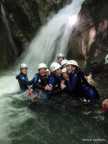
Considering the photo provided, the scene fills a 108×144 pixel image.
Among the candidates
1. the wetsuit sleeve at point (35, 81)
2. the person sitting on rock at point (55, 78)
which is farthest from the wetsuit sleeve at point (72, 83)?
the wetsuit sleeve at point (35, 81)

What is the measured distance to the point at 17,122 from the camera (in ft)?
32.3

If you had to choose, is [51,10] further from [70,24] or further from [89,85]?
[89,85]

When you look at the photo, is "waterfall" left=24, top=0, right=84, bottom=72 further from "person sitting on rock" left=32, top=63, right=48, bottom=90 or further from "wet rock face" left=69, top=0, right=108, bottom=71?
"person sitting on rock" left=32, top=63, right=48, bottom=90

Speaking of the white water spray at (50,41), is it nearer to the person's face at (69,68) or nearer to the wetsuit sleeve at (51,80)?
the wetsuit sleeve at (51,80)

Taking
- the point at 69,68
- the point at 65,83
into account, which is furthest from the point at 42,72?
the point at 69,68

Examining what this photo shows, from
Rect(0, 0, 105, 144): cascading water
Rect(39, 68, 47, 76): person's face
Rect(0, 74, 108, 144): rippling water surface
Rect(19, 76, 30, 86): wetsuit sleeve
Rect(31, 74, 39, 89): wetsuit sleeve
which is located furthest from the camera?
Rect(19, 76, 30, 86): wetsuit sleeve

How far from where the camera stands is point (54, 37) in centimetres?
1883

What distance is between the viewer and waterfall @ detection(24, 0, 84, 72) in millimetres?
18078

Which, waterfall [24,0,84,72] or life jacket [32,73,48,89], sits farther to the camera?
waterfall [24,0,84,72]

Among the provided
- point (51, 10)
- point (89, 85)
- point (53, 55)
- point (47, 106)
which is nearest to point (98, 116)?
point (89, 85)

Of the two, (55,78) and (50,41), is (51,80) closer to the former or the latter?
(55,78)

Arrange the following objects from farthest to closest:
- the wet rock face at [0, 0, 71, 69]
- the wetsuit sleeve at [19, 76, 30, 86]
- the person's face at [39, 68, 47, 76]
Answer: the wet rock face at [0, 0, 71, 69]
the wetsuit sleeve at [19, 76, 30, 86]
the person's face at [39, 68, 47, 76]

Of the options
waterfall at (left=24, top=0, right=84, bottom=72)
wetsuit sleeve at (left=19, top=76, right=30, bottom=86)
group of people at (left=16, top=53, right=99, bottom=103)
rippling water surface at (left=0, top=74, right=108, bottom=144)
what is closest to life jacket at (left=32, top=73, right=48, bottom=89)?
group of people at (left=16, top=53, right=99, bottom=103)

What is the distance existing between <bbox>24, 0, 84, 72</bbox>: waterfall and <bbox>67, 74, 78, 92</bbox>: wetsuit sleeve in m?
7.66
